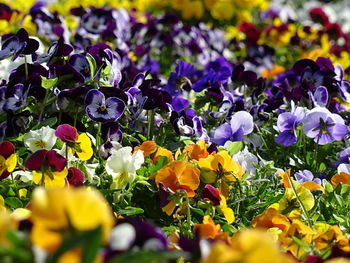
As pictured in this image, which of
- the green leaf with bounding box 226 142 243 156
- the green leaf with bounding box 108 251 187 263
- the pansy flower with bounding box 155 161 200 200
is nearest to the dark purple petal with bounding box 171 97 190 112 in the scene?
the green leaf with bounding box 226 142 243 156

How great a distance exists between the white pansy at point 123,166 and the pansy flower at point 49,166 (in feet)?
0.50

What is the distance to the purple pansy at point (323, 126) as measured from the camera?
2.12 m

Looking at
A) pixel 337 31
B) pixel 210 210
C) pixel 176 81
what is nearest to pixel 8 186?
pixel 210 210

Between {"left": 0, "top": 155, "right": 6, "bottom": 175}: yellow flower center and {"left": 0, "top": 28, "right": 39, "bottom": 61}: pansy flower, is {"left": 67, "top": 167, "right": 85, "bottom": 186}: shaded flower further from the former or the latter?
{"left": 0, "top": 28, "right": 39, "bottom": 61}: pansy flower

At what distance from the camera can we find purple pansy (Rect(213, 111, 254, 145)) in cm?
217

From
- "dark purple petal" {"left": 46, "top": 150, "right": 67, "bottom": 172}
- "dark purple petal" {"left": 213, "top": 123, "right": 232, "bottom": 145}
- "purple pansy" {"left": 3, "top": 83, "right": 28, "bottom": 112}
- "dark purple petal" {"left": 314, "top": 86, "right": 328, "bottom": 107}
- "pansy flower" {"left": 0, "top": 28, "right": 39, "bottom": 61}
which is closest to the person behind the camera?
"dark purple petal" {"left": 46, "top": 150, "right": 67, "bottom": 172}

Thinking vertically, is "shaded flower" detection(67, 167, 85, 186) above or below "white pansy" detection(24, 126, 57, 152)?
above

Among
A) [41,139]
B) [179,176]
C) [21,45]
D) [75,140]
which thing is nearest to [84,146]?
[75,140]

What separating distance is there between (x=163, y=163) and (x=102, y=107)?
0.77ft

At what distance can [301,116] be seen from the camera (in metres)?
2.19

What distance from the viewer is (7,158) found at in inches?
65.7

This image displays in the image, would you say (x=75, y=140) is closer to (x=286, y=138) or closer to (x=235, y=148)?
(x=235, y=148)

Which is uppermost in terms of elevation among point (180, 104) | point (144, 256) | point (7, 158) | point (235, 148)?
point (144, 256)

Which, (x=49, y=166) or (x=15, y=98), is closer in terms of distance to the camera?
(x=49, y=166)
